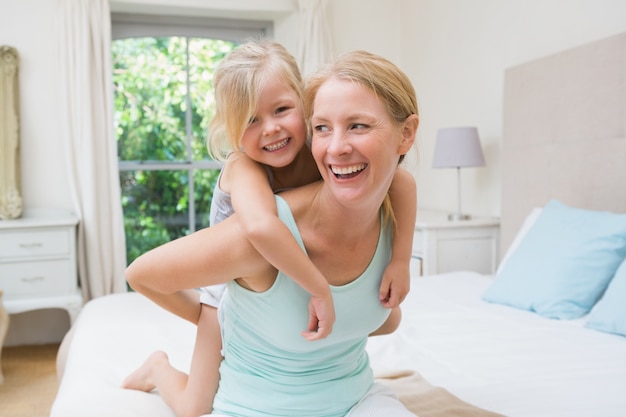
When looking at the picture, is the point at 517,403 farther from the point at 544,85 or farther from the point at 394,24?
the point at 394,24

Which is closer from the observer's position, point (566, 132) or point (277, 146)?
point (277, 146)

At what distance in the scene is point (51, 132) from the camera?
4.05 m

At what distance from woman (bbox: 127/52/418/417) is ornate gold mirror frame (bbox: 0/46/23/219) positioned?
2973mm

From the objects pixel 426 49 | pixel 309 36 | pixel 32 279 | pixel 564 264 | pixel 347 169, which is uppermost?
pixel 309 36

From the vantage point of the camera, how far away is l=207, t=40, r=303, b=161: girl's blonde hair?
1.27m

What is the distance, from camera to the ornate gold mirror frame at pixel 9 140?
3814 mm

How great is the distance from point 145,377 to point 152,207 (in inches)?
128

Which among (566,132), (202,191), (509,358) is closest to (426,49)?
(566,132)

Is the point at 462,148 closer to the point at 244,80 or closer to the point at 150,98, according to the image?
the point at 150,98

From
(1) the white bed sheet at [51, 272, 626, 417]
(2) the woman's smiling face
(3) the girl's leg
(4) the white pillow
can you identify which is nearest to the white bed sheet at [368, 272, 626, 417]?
(1) the white bed sheet at [51, 272, 626, 417]

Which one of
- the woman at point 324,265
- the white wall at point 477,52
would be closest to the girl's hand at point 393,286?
the woman at point 324,265

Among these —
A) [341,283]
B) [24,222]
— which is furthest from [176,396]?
[24,222]

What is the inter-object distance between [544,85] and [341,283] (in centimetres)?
224

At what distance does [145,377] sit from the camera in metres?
1.53
